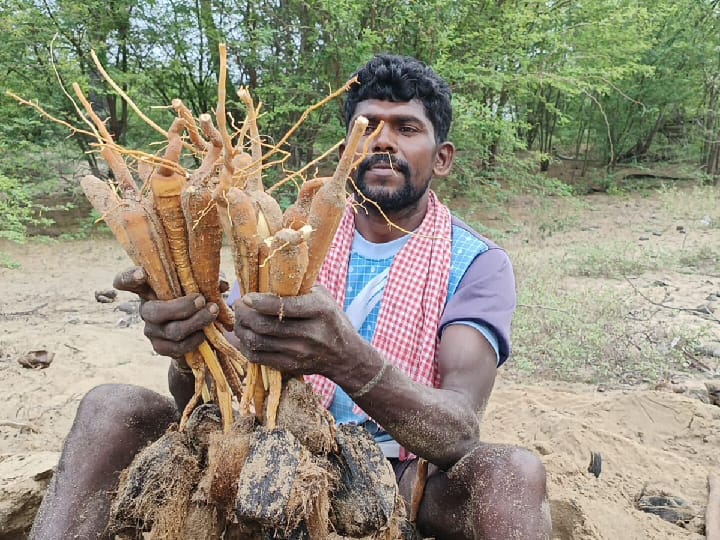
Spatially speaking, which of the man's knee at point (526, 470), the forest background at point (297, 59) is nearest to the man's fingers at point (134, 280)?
the man's knee at point (526, 470)

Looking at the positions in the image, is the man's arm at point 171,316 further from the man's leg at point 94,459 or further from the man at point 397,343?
the man's leg at point 94,459

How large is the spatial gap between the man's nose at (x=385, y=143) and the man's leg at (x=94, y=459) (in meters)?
1.09

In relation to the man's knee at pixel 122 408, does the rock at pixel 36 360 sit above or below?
below

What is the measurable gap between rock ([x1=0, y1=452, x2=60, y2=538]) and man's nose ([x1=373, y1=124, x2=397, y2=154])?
1789 millimetres

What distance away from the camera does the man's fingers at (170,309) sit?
1306mm

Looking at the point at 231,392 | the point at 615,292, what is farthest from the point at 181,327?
the point at 615,292

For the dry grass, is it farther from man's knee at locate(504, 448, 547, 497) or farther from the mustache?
man's knee at locate(504, 448, 547, 497)

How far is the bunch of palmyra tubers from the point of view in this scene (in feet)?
3.85

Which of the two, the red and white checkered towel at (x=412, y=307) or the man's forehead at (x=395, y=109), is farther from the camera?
the man's forehead at (x=395, y=109)

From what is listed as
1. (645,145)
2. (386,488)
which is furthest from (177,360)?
(645,145)

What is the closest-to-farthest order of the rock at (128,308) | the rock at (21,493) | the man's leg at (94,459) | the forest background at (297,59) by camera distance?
1. the man's leg at (94,459)
2. the rock at (21,493)
3. the rock at (128,308)
4. the forest background at (297,59)

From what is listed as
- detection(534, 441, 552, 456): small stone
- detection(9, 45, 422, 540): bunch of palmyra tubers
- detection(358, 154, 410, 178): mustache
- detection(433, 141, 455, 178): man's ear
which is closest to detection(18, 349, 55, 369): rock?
detection(9, 45, 422, 540): bunch of palmyra tubers

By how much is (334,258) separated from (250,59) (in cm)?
552

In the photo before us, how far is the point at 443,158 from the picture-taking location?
2139mm
